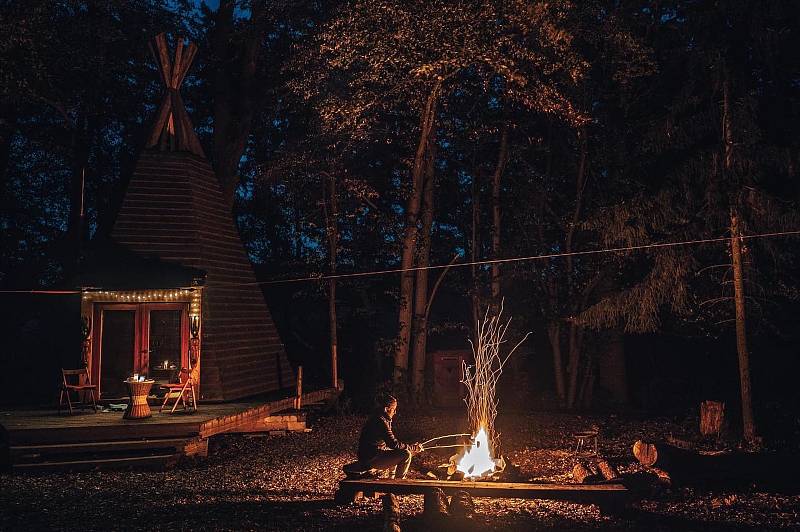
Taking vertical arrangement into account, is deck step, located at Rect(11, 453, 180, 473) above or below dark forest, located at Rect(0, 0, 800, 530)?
below

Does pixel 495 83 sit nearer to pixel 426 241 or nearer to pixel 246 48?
pixel 426 241

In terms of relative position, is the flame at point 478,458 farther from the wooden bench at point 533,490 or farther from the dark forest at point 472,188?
the wooden bench at point 533,490

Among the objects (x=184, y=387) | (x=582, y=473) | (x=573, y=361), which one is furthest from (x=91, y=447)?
(x=573, y=361)

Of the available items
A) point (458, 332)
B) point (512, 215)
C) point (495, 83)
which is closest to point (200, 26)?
point (495, 83)

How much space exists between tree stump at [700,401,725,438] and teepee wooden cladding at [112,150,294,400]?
29.2 ft

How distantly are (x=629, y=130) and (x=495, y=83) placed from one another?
3.98 meters

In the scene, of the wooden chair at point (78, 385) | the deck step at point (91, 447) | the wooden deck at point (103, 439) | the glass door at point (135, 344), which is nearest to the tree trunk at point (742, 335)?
the wooden deck at point (103, 439)

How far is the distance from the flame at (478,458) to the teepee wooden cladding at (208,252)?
6.05 meters

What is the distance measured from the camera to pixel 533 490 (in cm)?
662

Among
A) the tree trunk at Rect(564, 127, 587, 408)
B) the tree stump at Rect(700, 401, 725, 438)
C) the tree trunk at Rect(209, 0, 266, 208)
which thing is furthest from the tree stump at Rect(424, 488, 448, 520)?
the tree trunk at Rect(209, 0, 266, 208)

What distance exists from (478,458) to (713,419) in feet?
17.8

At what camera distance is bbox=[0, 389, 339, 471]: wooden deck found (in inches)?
372

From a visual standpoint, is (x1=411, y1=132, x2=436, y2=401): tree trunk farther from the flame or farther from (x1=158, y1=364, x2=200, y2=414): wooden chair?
the flame

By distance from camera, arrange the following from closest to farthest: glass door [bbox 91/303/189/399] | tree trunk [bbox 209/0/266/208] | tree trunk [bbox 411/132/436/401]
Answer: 1. glass door [bbox 91/303/189/399]
2. tree trunk [bbox 411/132/436/401]
3. tree trunk [bbox 209/0/266/208]
